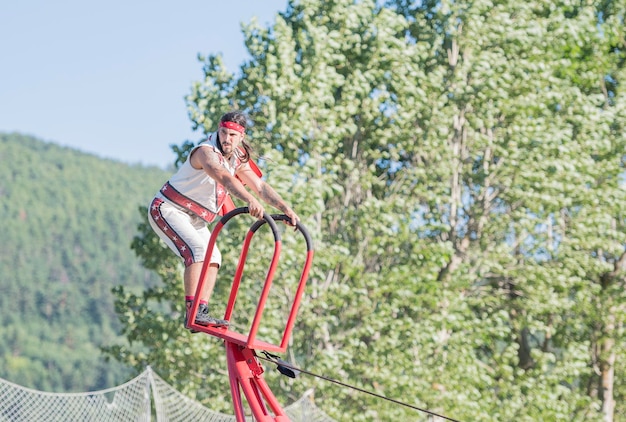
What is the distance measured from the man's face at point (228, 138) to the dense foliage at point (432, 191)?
7.60m

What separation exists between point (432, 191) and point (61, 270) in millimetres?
152035

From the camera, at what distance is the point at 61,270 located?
163 metres

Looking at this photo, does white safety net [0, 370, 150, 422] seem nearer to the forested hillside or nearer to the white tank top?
the white tank top

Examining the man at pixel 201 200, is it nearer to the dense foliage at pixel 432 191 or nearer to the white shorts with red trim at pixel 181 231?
the white shorts with red trim at pixel 181 231

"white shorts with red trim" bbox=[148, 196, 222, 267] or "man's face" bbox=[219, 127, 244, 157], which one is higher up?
"man's face" bbox=[219, 127, 244, 157]

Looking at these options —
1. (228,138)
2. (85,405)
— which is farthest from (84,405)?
(228,138)

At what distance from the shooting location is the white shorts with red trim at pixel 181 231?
6215 millimetres

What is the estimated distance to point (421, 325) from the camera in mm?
15453

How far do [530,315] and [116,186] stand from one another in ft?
608

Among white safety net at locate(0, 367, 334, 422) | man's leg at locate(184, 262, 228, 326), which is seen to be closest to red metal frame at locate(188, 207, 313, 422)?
man's leg at locate(184, 262, 228, 326)

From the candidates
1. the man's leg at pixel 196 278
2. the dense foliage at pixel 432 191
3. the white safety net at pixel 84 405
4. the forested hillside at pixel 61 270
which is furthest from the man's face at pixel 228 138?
the forested hillside at pixel 61 270

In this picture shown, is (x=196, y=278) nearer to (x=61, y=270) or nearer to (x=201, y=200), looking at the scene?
(x=201, y=200)

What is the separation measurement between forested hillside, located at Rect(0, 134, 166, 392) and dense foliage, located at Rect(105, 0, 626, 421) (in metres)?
95.9

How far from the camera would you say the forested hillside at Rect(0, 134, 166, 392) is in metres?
121
